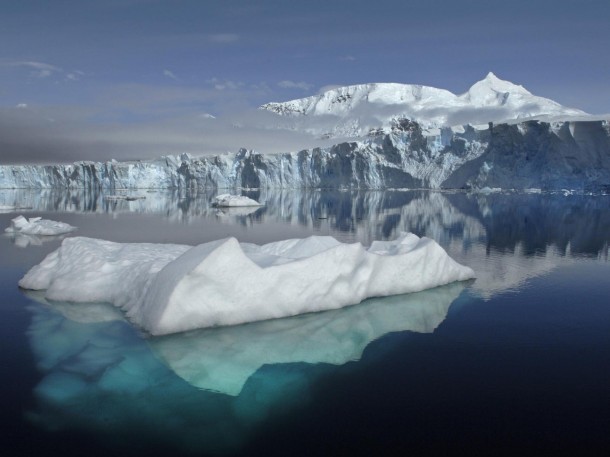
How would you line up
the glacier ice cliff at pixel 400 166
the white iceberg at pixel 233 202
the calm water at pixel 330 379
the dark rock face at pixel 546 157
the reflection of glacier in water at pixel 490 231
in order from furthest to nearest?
the glacier ice cliff at pixel 400 166
the dark rock face at pixel 546 157
the white iceberg at pixel 233 202
the reflection of glacier in water at pixel 490 231
the calm water at pixel 330 379

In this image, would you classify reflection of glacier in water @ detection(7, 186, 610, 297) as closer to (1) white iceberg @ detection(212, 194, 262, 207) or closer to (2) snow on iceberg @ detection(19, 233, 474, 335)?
(2) snow on iceberg @ detection(19, 233, 474, 335)

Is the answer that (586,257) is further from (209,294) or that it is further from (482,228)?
(209,294)

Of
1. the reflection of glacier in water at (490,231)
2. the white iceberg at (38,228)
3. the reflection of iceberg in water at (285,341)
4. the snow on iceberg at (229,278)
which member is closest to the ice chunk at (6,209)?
the reflection of glacier in water at (490,231)

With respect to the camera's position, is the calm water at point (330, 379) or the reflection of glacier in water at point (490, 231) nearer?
the calm water at point (330, 379)

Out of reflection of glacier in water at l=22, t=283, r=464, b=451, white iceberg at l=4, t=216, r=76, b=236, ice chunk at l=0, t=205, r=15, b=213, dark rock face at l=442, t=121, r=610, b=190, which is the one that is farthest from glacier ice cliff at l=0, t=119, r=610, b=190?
reflection of glacier in water at l=22, t=283, r=464, b=451

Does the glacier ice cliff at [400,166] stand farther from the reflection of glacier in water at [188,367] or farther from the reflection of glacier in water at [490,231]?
the reflection of glacier in water at [188,367]
